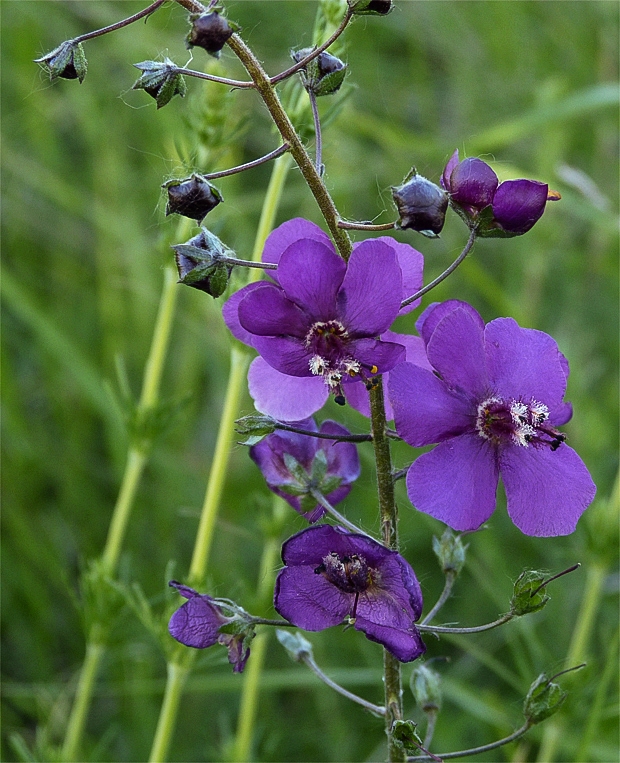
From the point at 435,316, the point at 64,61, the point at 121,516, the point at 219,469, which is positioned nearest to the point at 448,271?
the point at 435,316

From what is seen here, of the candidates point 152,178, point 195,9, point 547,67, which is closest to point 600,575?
point 195,9

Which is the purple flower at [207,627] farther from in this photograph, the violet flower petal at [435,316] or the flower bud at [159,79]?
the flower bud at [159,79]

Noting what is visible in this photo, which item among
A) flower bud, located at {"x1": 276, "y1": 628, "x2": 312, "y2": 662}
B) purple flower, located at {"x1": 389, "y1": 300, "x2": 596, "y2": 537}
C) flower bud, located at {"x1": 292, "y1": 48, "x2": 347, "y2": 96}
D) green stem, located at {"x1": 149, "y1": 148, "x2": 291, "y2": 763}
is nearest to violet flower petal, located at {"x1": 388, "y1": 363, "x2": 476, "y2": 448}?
purple flower, located at {"x1": 389, "y1": 300, "x2": 596, "y2": 537}

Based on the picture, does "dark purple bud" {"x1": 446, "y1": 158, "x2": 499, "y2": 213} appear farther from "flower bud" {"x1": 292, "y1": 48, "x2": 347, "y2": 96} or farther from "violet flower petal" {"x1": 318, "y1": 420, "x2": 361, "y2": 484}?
"violet flower petal" {"x1": 318, "y1": 420, "x2": 361, "y2": 484}

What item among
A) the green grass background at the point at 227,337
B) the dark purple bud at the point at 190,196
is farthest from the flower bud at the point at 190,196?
the green grass background at the point at 227,337

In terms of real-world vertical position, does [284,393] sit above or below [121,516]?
above

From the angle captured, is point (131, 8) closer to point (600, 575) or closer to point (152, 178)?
point (152, 178)

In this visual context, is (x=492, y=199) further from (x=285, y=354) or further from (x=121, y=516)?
(x=121, y=516)
